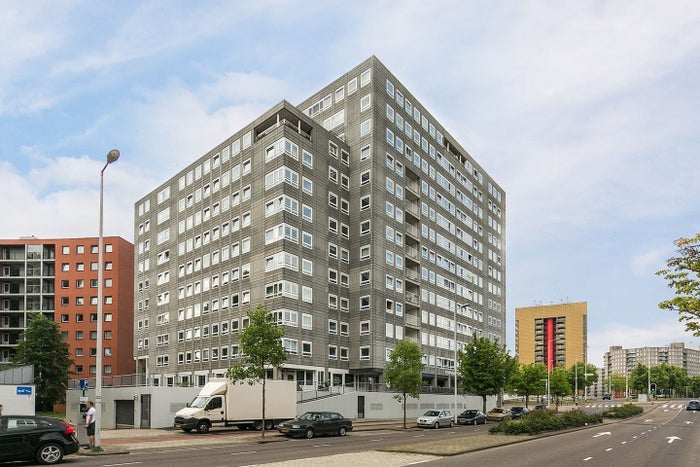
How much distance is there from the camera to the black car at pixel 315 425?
38000 mm

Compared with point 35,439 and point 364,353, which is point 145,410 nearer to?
point 35,439

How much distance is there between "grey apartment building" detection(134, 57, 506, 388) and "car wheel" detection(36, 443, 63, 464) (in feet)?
135

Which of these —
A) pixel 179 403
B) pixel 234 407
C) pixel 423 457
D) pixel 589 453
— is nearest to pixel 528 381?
pixel 179 403

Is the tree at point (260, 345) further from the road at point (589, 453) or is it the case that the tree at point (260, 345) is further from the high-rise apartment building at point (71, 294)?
the high-rise apartment building at point (71, 294)

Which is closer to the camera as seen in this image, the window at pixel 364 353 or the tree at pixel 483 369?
the window at pixel 364 353

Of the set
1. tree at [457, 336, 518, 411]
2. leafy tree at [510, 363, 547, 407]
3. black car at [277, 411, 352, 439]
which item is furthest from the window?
leafy tree at [510, 363, 547, 407]

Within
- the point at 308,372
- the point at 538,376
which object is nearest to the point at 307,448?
the point at 308,372

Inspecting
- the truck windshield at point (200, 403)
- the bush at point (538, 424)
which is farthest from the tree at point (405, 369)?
the truck windshield at point (200, 403)

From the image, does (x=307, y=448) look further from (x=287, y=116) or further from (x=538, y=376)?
(x=538, y=376)

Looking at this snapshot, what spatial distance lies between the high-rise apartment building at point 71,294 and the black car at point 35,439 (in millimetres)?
90209

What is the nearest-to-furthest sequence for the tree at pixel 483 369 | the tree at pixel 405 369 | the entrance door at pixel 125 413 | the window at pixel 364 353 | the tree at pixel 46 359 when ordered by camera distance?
the entrance door at pixel 125 413
the tree at pixel 405 369
the window at pixel 364 353
the tree at pixel 483 369
the tree at pixel 46 359

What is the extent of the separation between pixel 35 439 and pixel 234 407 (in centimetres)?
2132

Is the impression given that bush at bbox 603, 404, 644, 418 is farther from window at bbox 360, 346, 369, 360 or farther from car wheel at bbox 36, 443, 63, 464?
car wheel at bbox 36, 443, 63, 464

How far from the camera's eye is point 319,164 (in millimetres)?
72812
